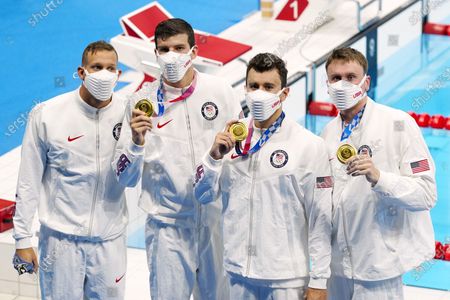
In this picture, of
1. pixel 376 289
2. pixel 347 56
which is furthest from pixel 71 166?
pixel 376 289

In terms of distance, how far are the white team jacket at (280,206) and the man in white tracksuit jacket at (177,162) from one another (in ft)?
1.27

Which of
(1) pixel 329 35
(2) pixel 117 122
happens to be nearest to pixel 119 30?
(1) pixel 329 35

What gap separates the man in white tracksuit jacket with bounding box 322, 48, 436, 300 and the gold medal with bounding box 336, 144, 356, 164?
145 millimetres

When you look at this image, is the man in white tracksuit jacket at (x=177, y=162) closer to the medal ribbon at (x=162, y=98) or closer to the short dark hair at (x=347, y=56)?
the medal ribbon at (x=162, y=98)

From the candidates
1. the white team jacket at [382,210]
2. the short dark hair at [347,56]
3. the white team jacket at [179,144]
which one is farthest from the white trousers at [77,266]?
the short dark hair at [347,56]

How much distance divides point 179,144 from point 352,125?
994 millimetres

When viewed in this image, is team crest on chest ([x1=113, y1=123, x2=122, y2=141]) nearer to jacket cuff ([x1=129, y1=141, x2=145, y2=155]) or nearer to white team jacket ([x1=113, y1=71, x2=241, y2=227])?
white team jacket ([x1=113, y1=71, x2=241, y2=227])

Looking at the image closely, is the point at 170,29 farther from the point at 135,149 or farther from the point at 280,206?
the point at 280,206

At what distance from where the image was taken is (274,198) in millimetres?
6082

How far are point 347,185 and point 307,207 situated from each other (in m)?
0.23

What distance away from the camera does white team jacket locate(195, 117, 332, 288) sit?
6043 mm

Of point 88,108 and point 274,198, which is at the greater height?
point 88,108

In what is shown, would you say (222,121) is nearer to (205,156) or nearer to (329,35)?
(205,156)

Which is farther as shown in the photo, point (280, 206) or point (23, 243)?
point (23, 243)
